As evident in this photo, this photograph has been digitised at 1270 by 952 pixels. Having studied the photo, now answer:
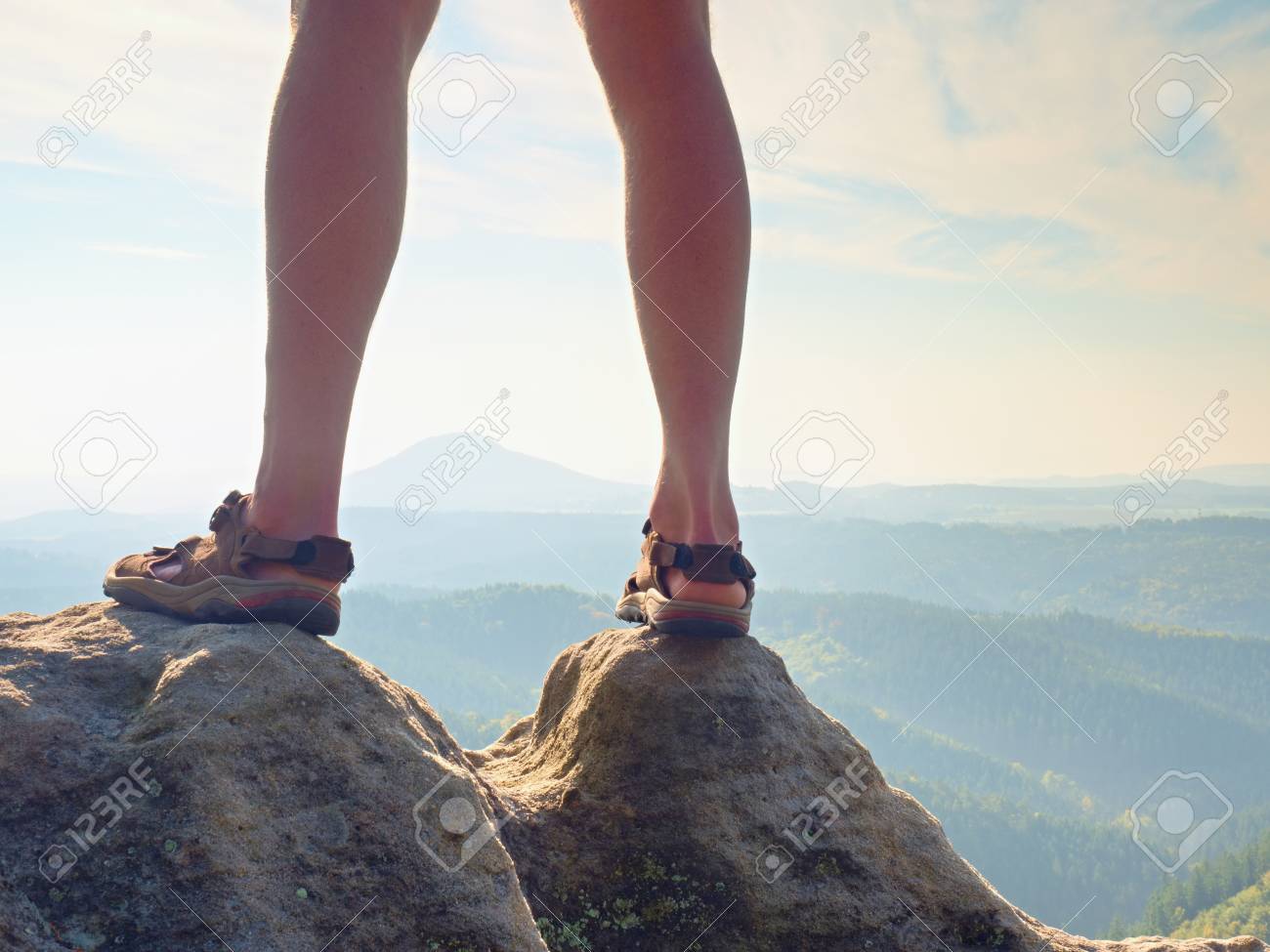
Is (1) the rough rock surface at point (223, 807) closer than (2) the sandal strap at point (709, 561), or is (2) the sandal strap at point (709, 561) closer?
(1) the rough rock surface at point (223, 807)

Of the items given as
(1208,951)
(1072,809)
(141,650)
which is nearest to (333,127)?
(141,650)

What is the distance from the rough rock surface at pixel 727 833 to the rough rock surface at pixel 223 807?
483mm

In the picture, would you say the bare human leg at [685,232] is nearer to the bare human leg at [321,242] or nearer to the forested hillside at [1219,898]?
the bare human leg at [321,242]

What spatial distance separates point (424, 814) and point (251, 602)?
727mm

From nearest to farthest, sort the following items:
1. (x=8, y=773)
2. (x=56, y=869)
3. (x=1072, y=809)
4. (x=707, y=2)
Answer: (x=56, y=869)
(x=8, y=773)
(x=707, y=2)
(x=1072, y=809)

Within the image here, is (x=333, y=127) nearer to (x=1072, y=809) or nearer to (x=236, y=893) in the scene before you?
(x=236, y=893)

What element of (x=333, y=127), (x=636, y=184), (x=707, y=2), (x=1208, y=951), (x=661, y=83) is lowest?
(x=1208, y=951)

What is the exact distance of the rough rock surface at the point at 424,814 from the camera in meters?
1.87

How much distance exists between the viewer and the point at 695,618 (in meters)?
2.90

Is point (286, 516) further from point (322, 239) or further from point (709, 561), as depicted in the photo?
point (709, 561)

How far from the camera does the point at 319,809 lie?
2072 mm

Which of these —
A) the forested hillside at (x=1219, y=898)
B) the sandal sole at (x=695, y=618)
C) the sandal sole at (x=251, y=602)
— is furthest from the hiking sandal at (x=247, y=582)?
the forested hillside at (x=1219, y=898)

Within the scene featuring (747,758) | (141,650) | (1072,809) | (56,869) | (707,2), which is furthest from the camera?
(1072,809)

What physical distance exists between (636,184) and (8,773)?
2152 millimetres
